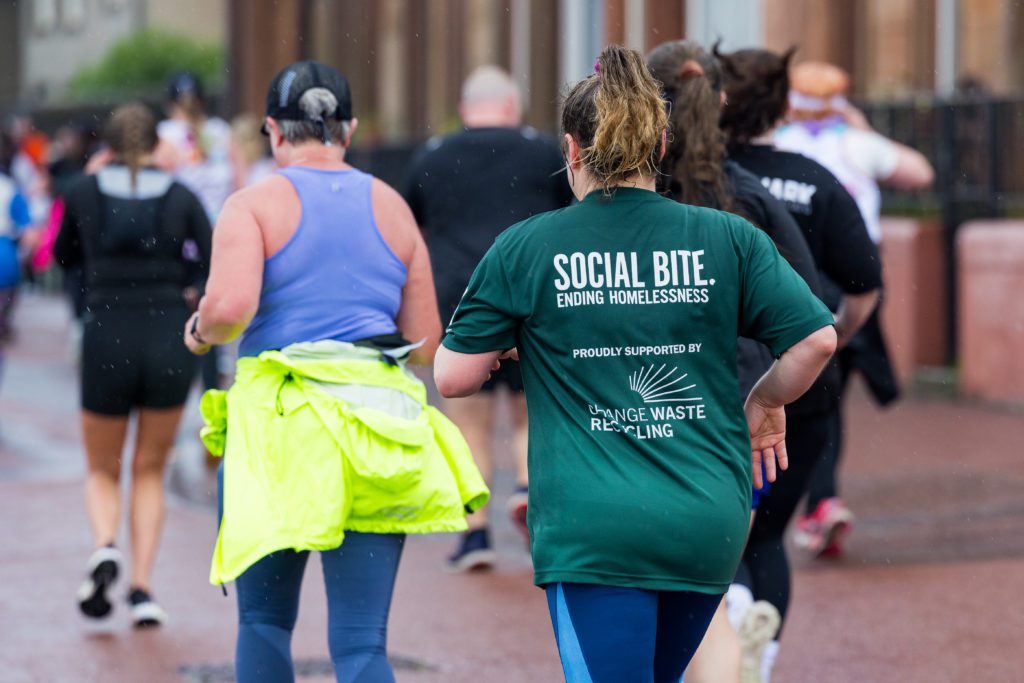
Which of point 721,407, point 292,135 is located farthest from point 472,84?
point 721,407

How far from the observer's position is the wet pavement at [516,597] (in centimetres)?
602

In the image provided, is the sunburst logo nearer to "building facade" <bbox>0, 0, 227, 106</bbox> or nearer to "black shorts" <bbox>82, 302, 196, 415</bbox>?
"black shorts" <bbox>82, 302, 196, 415</bbox>

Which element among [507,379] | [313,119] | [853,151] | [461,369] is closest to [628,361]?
[461,369]

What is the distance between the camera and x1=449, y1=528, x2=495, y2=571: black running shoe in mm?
7617

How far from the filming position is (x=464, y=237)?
7.78 m

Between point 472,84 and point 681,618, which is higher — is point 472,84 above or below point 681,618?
above

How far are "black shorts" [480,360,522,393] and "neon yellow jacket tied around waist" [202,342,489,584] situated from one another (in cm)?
310

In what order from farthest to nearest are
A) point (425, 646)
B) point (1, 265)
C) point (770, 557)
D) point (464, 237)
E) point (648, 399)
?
point (1, 265)
point (464, 237)
point (425, 646)
point (770, 557)
point (648, 399)

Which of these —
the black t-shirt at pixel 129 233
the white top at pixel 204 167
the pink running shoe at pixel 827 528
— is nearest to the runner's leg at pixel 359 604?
the black t-shirt at pixel 129 233

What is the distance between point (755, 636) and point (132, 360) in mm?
2807

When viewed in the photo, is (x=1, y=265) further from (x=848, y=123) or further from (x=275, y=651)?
(x=275, y=651)

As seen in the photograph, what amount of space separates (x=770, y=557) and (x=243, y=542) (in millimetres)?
1662

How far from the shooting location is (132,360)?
6.71 metres

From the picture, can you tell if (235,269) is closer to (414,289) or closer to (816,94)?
(414,289)
